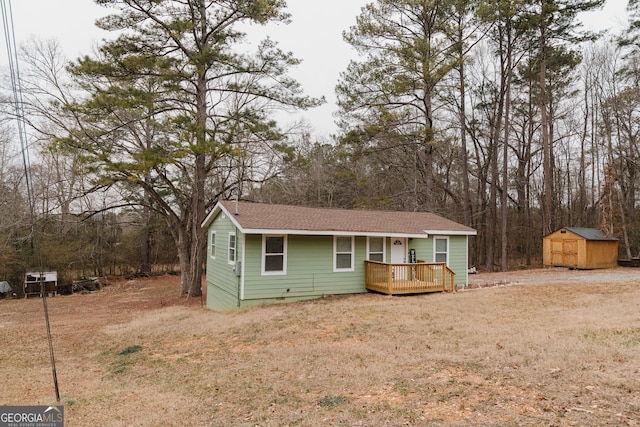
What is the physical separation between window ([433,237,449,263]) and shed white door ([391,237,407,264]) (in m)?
1.33

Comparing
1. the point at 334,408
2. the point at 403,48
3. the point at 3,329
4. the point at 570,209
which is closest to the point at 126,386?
the point at 334,408

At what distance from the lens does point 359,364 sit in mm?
6316

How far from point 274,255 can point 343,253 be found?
248 cm

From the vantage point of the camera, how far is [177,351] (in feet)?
27.6

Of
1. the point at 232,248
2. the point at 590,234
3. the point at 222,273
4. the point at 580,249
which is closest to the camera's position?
the point at 232,248

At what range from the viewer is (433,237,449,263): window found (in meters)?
15.2

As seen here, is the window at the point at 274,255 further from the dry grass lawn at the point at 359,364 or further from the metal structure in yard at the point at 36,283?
the metal structure in yard at the point at 36,283

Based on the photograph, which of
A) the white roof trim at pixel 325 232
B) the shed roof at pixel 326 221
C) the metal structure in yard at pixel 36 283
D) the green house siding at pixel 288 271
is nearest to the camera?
the white roof trim at pixel 325 232


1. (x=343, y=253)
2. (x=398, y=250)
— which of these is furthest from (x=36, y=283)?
(x=398, y=250)

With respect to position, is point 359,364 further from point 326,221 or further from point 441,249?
point 441,249

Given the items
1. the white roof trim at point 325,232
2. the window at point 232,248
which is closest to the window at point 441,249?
the white roof trim at point 325,232

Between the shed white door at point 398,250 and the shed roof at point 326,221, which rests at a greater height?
the shed roof at point 326,221

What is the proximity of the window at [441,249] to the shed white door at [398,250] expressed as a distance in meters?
1.33

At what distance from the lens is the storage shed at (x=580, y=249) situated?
18.9 metres
